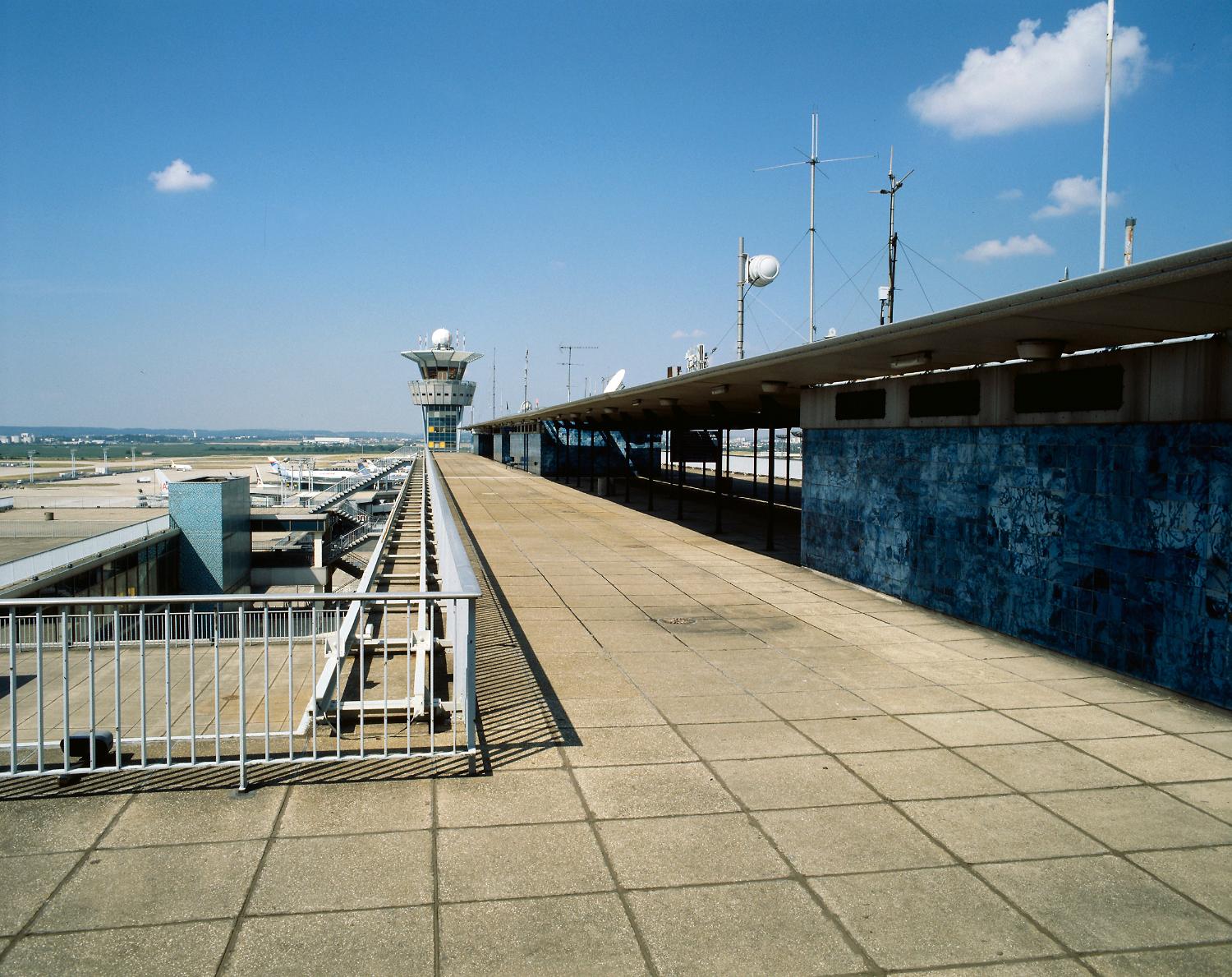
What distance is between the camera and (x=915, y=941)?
11.9ft

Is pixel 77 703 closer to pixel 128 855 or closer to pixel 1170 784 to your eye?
pixel 128 855

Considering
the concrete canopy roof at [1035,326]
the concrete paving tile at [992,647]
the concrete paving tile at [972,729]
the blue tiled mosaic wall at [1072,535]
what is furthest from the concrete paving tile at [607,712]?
the blue tiled mosaic wall at [1072,535]

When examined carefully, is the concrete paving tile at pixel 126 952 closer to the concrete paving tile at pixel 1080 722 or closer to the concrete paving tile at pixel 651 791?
the concrete paving tile at pixel 651 791

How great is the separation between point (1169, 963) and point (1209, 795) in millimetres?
2239

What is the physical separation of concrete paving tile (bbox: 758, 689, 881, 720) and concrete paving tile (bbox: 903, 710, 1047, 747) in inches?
16.1

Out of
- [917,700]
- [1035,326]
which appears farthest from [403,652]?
[1035,326]

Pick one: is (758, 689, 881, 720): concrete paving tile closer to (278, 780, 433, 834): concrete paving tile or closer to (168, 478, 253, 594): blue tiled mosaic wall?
(278, 780, 433, 834): concrete paving tile

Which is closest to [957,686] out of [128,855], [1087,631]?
[1087,631]

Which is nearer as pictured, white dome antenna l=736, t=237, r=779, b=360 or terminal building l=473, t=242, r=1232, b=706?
terminal building l=473, t=242, r=1232, b=706

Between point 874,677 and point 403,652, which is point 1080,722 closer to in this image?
point 874,677

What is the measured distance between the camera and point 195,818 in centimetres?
463

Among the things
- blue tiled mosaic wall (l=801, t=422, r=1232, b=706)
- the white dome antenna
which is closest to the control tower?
the white dome antenna

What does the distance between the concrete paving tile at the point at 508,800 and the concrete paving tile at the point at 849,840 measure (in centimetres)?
118

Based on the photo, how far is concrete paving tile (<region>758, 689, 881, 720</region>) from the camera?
22.0 ft
